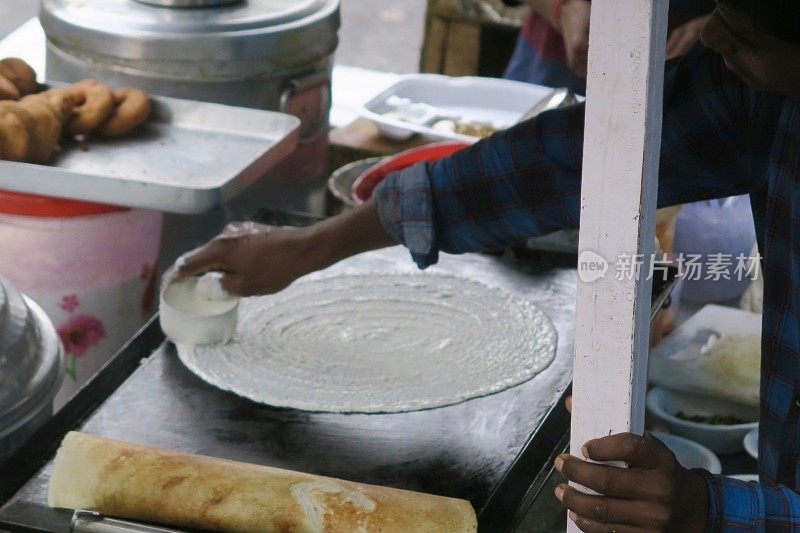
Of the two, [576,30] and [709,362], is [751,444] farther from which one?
[576,30]

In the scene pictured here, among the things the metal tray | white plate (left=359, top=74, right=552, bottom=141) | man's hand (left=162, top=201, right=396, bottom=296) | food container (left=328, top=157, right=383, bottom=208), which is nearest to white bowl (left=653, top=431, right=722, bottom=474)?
man's hand (left=162, top=201, right=396, bottom=296)

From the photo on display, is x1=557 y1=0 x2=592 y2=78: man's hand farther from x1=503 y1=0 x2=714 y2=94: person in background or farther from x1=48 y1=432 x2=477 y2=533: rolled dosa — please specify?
x1=48 y1=432 x2=477 y2=533: rolled dosa

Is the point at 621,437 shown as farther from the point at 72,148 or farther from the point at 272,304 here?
the point at 72,148

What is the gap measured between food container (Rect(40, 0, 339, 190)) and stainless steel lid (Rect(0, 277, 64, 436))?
2.56 feet

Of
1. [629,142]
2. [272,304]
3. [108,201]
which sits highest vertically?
[629,142]

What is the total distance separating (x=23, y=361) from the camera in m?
1.56

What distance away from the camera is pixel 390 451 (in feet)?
4.97

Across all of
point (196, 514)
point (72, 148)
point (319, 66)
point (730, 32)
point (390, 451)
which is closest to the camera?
point (730, 32)

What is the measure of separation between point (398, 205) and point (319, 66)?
3.05ft

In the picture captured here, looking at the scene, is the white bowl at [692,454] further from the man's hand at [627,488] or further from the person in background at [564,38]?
the man's hand at [627,488]

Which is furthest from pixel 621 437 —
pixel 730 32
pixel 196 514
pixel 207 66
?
pixel 207 66

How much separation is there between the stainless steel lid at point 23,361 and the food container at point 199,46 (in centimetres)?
78

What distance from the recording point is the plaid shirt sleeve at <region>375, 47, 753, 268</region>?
1554mm

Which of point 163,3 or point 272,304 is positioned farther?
point 163,3
